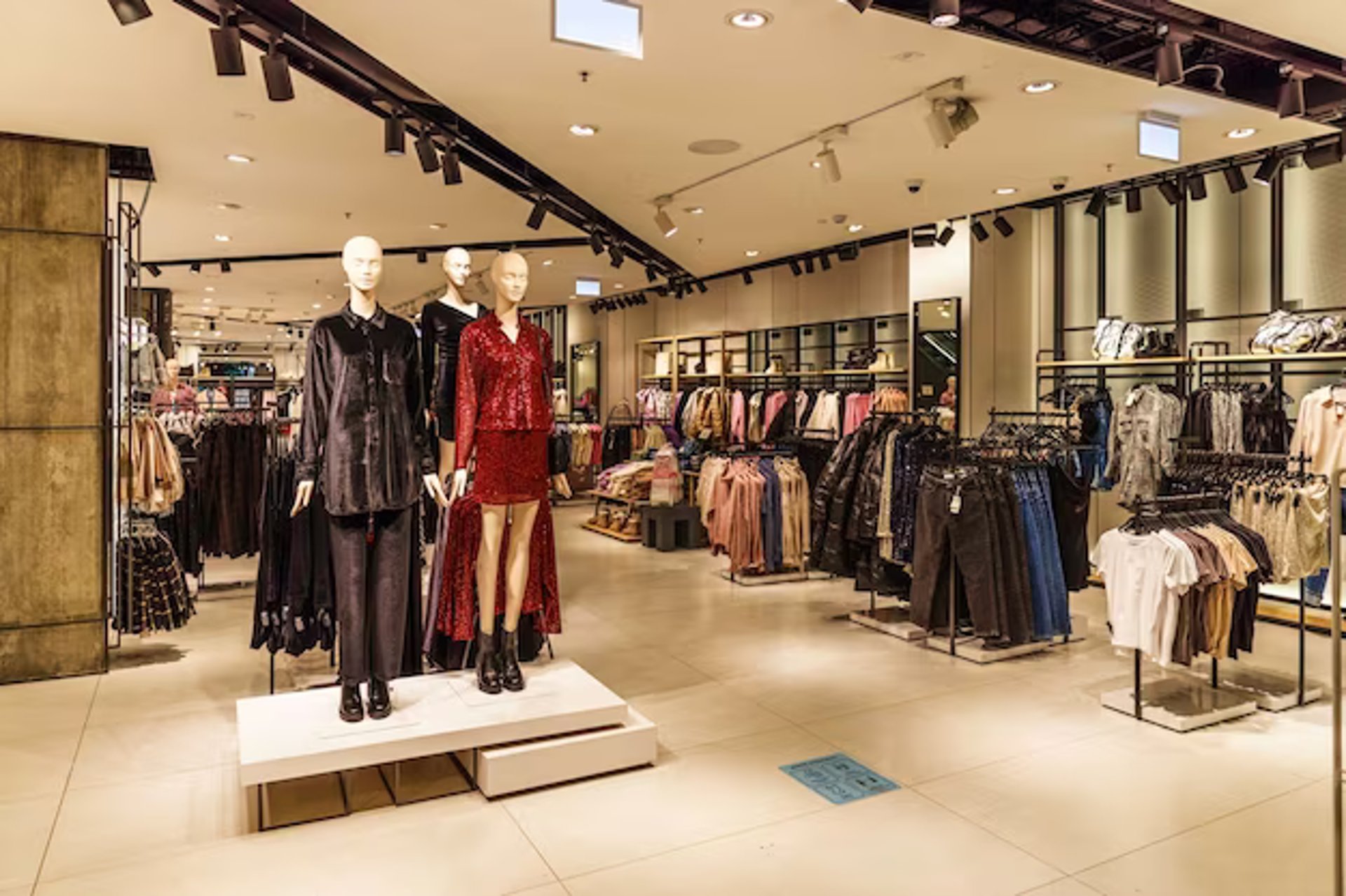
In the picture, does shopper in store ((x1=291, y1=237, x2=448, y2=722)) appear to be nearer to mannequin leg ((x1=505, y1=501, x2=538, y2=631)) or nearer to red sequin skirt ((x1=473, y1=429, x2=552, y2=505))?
red sequin skirt ((x1=473, y1=429, x2=552, y2=505))

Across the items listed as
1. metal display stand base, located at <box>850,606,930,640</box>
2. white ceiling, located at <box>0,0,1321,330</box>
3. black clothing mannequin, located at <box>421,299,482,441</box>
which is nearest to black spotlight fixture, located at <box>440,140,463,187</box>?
white ceiling, located at <box>0,0,1321,330</box>

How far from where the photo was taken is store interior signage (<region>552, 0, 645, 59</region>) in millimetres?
3451

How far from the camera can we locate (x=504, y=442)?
3756 millimetres

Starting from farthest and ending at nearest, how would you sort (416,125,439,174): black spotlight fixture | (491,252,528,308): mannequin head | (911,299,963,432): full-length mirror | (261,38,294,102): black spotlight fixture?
(911,299,963,432): full-length mirror → (416,125,439,174): black spotlight fixture → (261,38,294,102): black spotlight fixture → (491,252,528,308): mannequin head

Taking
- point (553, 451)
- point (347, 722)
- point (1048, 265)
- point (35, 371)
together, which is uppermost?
point (1048, 265)

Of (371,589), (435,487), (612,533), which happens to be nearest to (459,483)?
(435,487)

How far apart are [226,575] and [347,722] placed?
520 cm

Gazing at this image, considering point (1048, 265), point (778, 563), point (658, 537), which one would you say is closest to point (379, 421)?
point (778, 563)

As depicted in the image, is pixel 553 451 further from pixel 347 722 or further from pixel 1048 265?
pixel 1048 265

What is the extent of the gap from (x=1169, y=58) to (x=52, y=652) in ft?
21.2

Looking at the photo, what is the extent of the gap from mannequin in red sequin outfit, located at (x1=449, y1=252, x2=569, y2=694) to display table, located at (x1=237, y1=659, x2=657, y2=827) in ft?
0.67

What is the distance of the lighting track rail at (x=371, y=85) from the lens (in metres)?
3.83

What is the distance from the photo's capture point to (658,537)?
9391mm

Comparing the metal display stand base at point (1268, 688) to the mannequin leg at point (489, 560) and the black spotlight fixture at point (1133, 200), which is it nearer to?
the black spotlight fixture at point (1133, 200)
